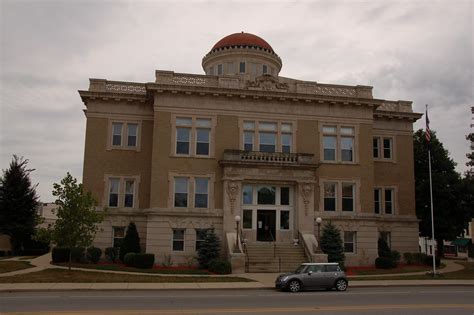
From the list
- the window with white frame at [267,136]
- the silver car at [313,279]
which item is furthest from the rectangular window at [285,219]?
the silver car at [313,279]

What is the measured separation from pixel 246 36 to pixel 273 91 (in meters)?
12.6

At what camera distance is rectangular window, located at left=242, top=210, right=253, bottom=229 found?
115 ft

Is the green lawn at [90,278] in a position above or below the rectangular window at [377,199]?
below

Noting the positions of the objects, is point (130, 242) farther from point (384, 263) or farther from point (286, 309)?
point (286, 309)

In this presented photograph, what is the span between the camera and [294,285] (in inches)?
861

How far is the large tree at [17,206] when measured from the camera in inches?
1821

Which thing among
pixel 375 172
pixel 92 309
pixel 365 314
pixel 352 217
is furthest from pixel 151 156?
pixel 365 314

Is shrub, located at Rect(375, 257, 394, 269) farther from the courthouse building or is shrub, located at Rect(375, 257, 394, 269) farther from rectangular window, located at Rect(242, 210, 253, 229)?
rectangular window, located at Rect(242, 210, 253, 229)

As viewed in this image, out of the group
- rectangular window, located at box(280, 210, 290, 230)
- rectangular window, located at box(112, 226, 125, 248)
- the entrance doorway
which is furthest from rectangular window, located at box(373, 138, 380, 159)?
rectangular window, located at box(112, 226, 125, 248)

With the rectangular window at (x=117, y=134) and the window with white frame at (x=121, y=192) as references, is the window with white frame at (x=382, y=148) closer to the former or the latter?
the window with white frame at (x=121, y=192)

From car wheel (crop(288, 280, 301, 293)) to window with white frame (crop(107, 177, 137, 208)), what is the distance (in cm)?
1826

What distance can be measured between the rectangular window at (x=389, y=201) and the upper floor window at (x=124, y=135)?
846 inches

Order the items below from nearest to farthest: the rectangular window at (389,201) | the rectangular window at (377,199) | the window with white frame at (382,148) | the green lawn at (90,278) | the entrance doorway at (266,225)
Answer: the green lawn at (90,278) → the entrance doorway at (266,225) → the rectangular window at (377,199) → the rectangular window at (389,201) → the window with white frame at (382,148)

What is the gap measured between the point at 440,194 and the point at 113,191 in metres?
29.1
